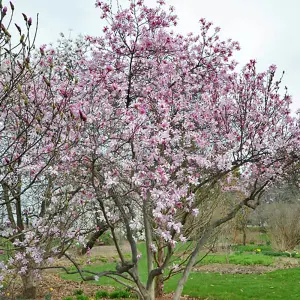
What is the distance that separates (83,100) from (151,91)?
3.56 feet

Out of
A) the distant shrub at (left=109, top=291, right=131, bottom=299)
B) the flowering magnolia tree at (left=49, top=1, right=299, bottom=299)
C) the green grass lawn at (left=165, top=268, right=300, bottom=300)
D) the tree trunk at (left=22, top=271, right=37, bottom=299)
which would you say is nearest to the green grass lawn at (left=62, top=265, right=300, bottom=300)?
the green grass lawn at (left=165, top=268, right=300, bottom=300)

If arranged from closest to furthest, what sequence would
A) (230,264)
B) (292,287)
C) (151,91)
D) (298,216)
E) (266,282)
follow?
(151,91) < (292,287) < (266,282) < (230,264) < (298,216)

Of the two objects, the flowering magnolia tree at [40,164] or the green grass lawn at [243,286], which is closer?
the flowering magnolia tree at [40,164]

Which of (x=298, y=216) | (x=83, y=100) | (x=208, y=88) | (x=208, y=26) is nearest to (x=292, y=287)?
(x=208, y=88)

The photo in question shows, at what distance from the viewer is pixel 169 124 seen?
16.3 feet

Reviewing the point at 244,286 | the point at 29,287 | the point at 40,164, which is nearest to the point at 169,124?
the point at 40,164

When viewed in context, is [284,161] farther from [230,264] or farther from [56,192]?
[230,264]

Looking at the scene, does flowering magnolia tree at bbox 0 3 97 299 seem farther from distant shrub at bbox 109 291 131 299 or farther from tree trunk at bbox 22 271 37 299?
distant shrub at bbox 109 291 131 299

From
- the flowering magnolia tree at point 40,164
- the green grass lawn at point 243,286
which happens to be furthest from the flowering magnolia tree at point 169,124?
the green grass lawn at point 243,286

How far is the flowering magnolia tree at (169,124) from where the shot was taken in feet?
15.6

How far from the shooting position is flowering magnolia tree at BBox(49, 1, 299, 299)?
475cm

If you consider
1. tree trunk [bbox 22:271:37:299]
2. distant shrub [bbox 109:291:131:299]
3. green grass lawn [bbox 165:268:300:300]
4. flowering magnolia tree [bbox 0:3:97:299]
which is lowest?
green grass lawn [bbox 165:268:300:300]

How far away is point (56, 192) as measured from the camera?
17.2ft

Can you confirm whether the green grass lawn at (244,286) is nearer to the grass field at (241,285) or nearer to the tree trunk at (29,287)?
the grass field at (241,285)
